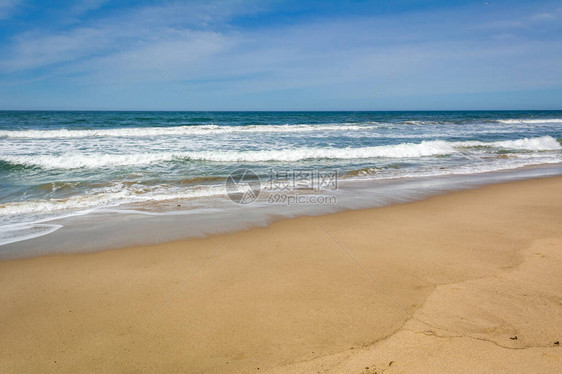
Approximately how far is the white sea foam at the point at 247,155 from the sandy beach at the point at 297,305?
761cm

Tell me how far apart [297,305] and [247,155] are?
9.86 meters

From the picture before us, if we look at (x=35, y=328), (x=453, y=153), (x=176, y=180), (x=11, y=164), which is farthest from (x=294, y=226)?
(x=453, y=153)

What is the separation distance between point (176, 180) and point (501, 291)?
709 cm

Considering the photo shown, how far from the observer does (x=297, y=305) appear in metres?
2.74

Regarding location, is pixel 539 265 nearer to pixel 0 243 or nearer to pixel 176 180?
pixel 0 243

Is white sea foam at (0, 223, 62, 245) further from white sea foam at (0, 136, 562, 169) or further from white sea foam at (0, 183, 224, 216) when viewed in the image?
white sea foam at (0, 136, 562, 169)
